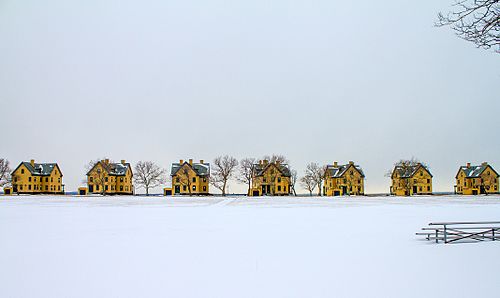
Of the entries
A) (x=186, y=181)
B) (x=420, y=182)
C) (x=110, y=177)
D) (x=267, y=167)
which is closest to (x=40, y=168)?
(x=110, y=177)

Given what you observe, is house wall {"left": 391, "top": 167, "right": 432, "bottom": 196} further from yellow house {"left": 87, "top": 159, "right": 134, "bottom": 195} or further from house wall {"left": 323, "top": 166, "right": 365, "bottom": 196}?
yellow house {"left": 87, "top": 159, "right": 134, "bottom": 195}

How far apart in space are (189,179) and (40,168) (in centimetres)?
4490

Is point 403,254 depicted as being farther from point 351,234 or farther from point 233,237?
point 233,237

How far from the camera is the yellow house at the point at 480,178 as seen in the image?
11706 cm

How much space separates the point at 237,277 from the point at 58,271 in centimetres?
552

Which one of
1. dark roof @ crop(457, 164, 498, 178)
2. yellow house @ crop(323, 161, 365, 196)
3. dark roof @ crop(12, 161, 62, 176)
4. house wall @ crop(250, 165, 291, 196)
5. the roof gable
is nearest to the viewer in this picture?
house wall @ crop(250, 165, 291, 196)

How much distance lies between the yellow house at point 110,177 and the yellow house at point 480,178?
3699 inches

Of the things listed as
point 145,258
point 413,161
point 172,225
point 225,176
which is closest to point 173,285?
point 145,258

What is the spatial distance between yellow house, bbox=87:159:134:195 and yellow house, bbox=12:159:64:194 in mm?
10848

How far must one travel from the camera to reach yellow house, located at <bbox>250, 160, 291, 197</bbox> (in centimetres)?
11244

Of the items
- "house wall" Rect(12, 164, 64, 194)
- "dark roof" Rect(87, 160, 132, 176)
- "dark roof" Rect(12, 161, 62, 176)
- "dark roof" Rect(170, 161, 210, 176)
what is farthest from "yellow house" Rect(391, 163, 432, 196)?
"dark roof" Rect(12, 161, 62, 176)

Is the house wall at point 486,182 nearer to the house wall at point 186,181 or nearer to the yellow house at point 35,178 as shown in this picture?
the house wall at point 186,181

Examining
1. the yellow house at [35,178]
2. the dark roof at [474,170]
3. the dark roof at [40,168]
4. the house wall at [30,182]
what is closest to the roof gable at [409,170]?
the dark roof at [474,170]

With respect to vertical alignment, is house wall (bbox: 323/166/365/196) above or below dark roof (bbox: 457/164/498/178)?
below
